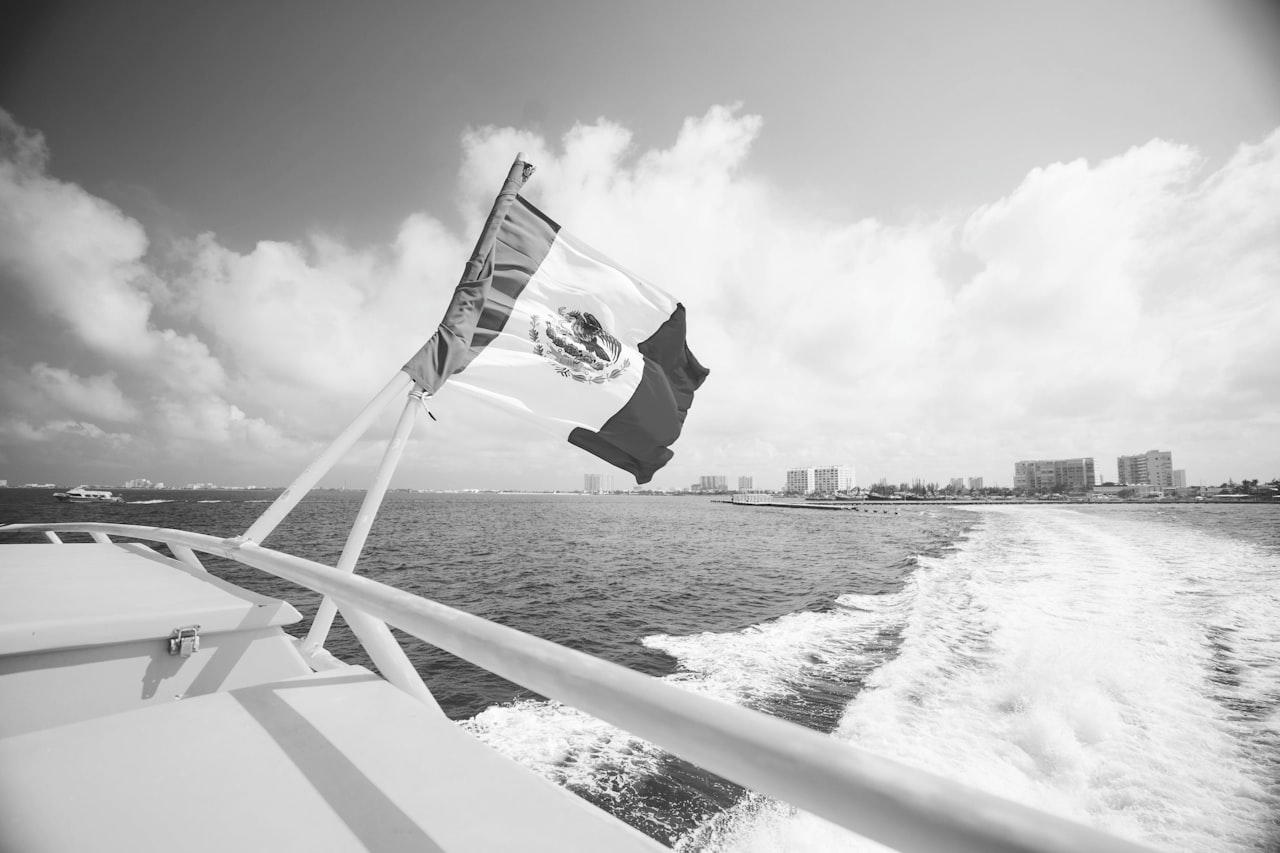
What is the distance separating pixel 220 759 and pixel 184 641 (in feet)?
4.20

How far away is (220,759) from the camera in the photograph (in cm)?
174

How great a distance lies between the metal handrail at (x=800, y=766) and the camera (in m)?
0.65

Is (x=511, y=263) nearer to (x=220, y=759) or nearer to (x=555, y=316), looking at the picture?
(x=555, y=316)

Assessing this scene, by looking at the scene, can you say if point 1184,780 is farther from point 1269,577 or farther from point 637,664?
point 1269,577

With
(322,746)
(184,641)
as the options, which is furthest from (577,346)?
(322,746)

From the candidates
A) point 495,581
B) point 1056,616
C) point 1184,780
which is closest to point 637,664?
point 1184,780

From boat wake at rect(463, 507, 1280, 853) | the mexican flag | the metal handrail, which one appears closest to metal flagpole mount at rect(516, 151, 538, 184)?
the mexican flag

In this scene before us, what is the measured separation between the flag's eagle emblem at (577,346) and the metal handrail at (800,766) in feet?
11.4

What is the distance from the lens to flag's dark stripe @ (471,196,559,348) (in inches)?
170

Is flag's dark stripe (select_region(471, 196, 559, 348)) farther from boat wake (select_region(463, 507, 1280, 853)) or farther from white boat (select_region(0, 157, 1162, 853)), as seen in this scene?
boat wake (select_region(463, 507, 1280, 853))

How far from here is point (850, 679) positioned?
30.7 feet

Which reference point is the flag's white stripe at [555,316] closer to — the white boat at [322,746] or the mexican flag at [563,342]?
the mexican flag at [563,342]

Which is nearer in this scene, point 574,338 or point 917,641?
point 574,338

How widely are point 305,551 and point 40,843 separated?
3803cm
